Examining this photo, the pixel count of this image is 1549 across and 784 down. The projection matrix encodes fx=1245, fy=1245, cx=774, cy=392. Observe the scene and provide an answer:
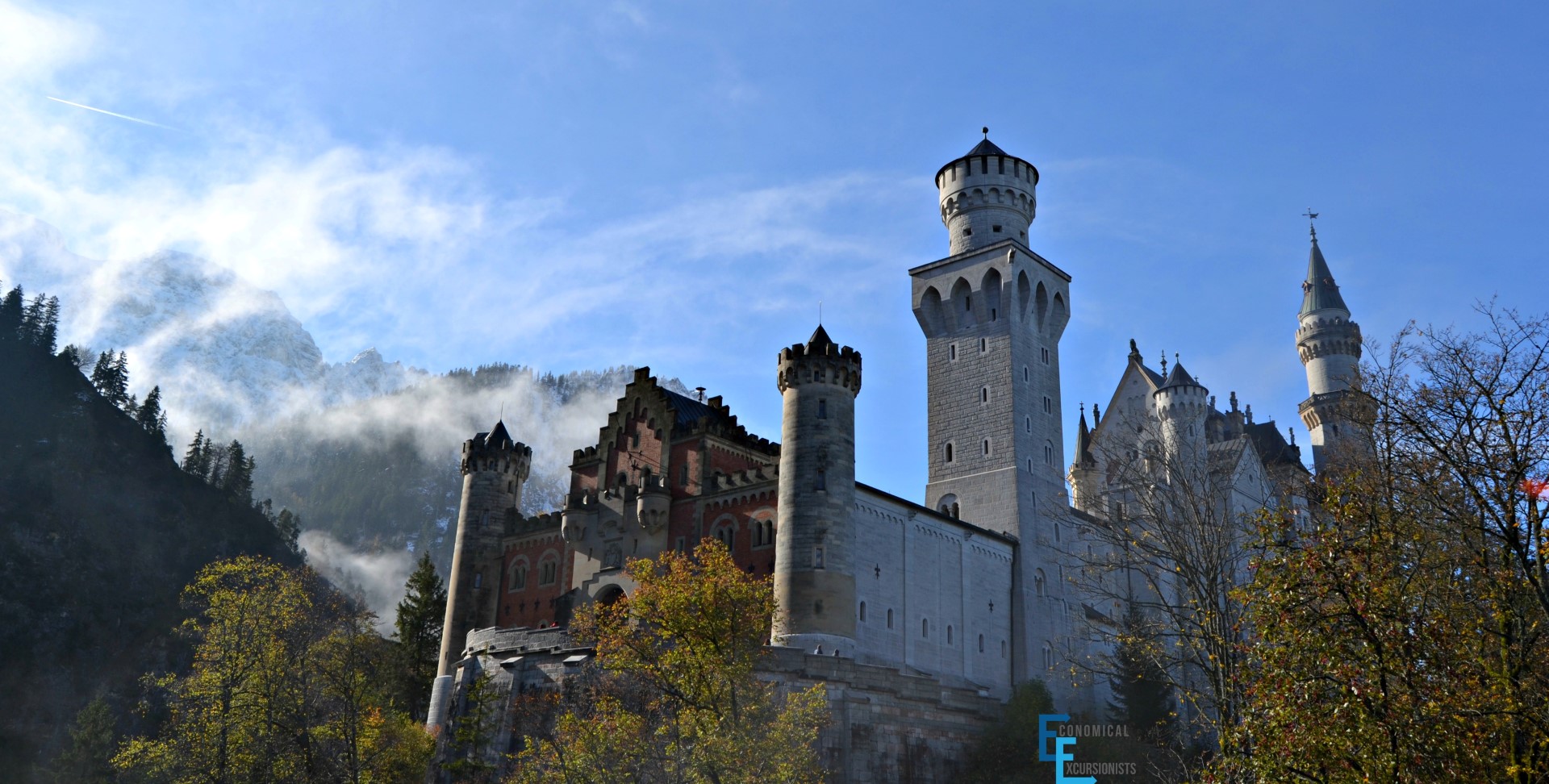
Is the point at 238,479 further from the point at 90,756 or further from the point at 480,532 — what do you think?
the point at 480,532

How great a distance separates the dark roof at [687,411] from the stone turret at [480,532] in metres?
8.13

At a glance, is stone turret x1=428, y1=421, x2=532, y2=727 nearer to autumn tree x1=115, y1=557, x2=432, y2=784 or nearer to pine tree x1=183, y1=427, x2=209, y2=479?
autumn tree x1=115, y1=557, x2=432, y2=784

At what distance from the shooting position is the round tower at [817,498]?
49656 mm

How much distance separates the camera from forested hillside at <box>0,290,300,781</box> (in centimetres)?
9288

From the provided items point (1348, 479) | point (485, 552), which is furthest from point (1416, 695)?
point (485, 552)

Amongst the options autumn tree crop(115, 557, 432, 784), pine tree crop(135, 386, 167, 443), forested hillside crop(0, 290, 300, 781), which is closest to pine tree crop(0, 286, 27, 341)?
forested hillside crop(0, 290, 300, 781)

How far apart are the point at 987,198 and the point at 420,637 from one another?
130ft

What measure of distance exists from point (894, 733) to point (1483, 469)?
31412mm

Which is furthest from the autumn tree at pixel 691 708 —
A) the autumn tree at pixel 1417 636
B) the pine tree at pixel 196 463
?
the pine tree at pixel 196 463

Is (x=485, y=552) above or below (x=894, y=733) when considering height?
above

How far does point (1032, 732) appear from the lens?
5081cm

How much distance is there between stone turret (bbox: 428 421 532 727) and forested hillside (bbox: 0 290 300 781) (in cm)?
3814

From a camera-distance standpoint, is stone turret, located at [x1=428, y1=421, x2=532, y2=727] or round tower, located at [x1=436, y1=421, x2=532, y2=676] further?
round tower, located at [x1=436, y1=421, x2=532, y2=676]

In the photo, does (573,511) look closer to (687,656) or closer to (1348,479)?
(687,656)
